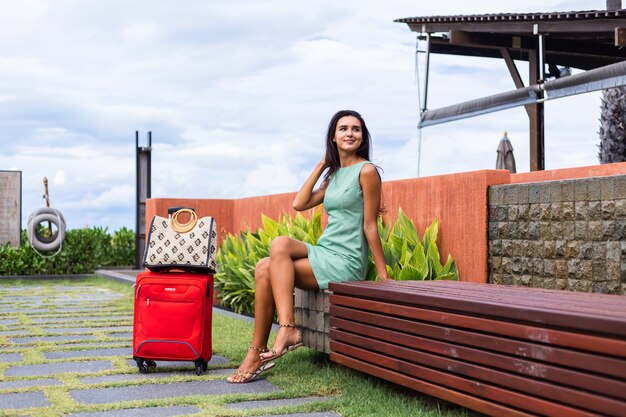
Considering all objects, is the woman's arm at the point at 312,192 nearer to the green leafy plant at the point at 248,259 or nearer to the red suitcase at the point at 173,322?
the red suitcase at the point at 173,322

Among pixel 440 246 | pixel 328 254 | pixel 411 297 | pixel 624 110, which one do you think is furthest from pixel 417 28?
pixel 411 297

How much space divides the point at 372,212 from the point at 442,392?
4.49ft

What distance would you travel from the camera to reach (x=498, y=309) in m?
2.99

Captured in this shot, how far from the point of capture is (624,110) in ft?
46.5

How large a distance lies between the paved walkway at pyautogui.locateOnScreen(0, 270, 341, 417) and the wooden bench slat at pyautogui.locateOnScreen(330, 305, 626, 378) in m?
0.51

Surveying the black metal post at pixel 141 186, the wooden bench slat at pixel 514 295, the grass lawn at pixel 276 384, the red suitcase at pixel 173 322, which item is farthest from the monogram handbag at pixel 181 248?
the black metal post at pixel 141 186

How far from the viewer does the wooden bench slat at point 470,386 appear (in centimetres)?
273

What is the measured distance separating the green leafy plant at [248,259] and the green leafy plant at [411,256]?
1195mm

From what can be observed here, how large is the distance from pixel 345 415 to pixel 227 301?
477 centimetres

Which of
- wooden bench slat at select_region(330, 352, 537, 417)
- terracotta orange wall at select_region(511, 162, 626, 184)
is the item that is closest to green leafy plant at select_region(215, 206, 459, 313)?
terracotta orange wall at select_region(511, 162, 626, 184)

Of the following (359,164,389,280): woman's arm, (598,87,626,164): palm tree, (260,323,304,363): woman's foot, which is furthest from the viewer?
(598,87,626,164): palm tree

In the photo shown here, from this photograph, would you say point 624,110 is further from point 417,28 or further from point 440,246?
point 440,246

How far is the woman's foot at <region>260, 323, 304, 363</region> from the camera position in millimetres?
4340

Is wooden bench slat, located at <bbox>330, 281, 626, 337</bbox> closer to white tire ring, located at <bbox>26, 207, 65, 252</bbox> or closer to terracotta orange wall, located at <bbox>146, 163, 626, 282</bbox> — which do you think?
terracotta orange wall, located at <bbox>146, 163, 626, 282</bbox>
